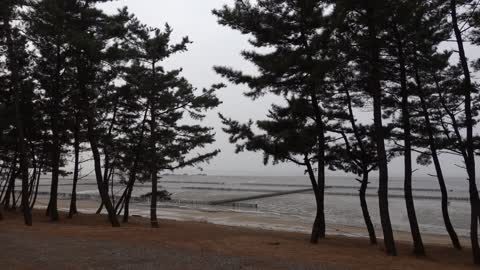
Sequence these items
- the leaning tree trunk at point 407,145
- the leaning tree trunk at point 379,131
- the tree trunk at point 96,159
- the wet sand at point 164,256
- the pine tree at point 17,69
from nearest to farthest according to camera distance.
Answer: the wet sand at point 164,256 → the leaning tree trunk at point 379,131 → the leaning tree trunk at point 407,145 → the pine tree at point 17,69 → the tree trunk at point 96,159

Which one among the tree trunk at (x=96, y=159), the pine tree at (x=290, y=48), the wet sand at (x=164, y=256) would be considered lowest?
the wet sand at (x=164, y=256)

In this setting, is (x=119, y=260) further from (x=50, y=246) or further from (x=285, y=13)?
(x=285, y=13)

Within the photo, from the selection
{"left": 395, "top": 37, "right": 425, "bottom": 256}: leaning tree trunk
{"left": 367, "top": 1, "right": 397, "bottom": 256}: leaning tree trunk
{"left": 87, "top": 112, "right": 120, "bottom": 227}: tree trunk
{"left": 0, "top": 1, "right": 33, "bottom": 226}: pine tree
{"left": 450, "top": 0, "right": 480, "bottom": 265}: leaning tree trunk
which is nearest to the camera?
{"left": 450, "top": 0, "right": 480, "bottom": 265}: leaning tree trunk

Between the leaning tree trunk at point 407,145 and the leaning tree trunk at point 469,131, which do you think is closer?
the leaning tree trunk at point 469,131

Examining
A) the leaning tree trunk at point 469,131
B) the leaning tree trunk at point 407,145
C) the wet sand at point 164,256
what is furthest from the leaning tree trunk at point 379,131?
the leaning tree trunk at point 469,131

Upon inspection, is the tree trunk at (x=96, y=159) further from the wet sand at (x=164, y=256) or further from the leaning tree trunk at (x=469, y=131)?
the leaning tree trunk at (x=469, y=131)

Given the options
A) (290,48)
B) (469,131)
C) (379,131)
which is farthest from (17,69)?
(469,131)

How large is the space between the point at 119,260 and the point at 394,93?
37.4 ft

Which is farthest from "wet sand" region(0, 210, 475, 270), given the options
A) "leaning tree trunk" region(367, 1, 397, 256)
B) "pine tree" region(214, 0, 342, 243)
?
"pine tree" region(214, 0, 342, 243)

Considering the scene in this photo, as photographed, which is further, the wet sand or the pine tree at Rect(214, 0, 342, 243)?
the pine tree at Rect(214, 0, 342, 243)

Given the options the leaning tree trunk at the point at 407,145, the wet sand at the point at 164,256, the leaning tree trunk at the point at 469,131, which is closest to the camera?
the wet sand at the point at 164,256

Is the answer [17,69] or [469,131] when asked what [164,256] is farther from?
[17,69]

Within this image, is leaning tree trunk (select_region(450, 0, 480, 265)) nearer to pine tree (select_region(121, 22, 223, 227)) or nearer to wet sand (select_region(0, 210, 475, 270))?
wet sand (select_region(0, 210, 475, 270))

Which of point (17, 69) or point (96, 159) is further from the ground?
point (17, 69)
